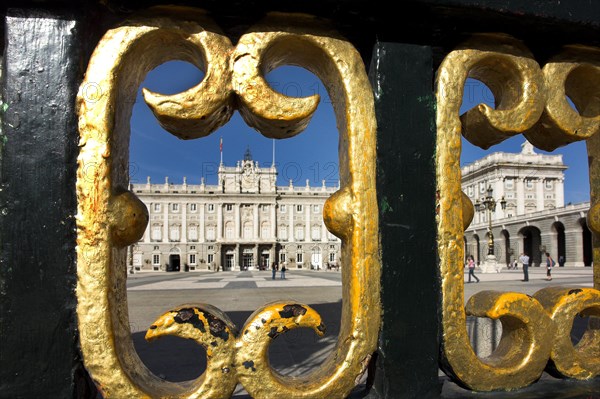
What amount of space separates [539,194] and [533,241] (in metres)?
7.70

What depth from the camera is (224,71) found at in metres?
0.90

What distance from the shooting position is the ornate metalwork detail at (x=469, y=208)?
3.13 feet

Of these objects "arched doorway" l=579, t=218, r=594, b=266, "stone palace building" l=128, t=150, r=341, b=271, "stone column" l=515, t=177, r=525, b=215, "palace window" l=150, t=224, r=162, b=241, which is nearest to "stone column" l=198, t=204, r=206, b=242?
"stone palace building" l=128, t=150, r=341, b=271

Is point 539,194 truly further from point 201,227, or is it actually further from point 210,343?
point 210,343

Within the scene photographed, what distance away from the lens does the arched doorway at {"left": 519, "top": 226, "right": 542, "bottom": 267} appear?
4050cm

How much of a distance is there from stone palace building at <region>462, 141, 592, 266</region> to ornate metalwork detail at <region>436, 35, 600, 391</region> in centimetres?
4206

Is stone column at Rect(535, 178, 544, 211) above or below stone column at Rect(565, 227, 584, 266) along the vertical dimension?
above

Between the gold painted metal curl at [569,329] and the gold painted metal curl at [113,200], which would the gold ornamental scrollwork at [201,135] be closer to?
the gold painted metal curl at [113,200]

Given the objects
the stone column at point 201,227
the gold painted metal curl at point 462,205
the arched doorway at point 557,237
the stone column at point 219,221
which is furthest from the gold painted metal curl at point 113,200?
the stone column at point 201,227

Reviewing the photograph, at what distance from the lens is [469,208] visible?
103cm

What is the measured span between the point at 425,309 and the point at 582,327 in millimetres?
5456

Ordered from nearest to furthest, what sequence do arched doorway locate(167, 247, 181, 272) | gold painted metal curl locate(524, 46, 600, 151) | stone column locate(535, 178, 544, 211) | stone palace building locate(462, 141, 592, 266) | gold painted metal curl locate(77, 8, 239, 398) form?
gold painted metal curl locate(77, 8, 239, 398) < gold painted metal curl locate(524, 46, 600, 151) < stone palace building locate(462, 141, 592, 266) < stone column locate(535, 178, 544, 211) < arched doorway locate(167, 247, 181, 272)

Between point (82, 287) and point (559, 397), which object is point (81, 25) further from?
point (559, 397)

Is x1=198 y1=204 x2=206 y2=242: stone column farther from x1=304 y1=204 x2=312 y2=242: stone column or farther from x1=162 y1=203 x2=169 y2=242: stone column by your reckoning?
x1=304 y1=204 x2=312 y2=242: stone column
